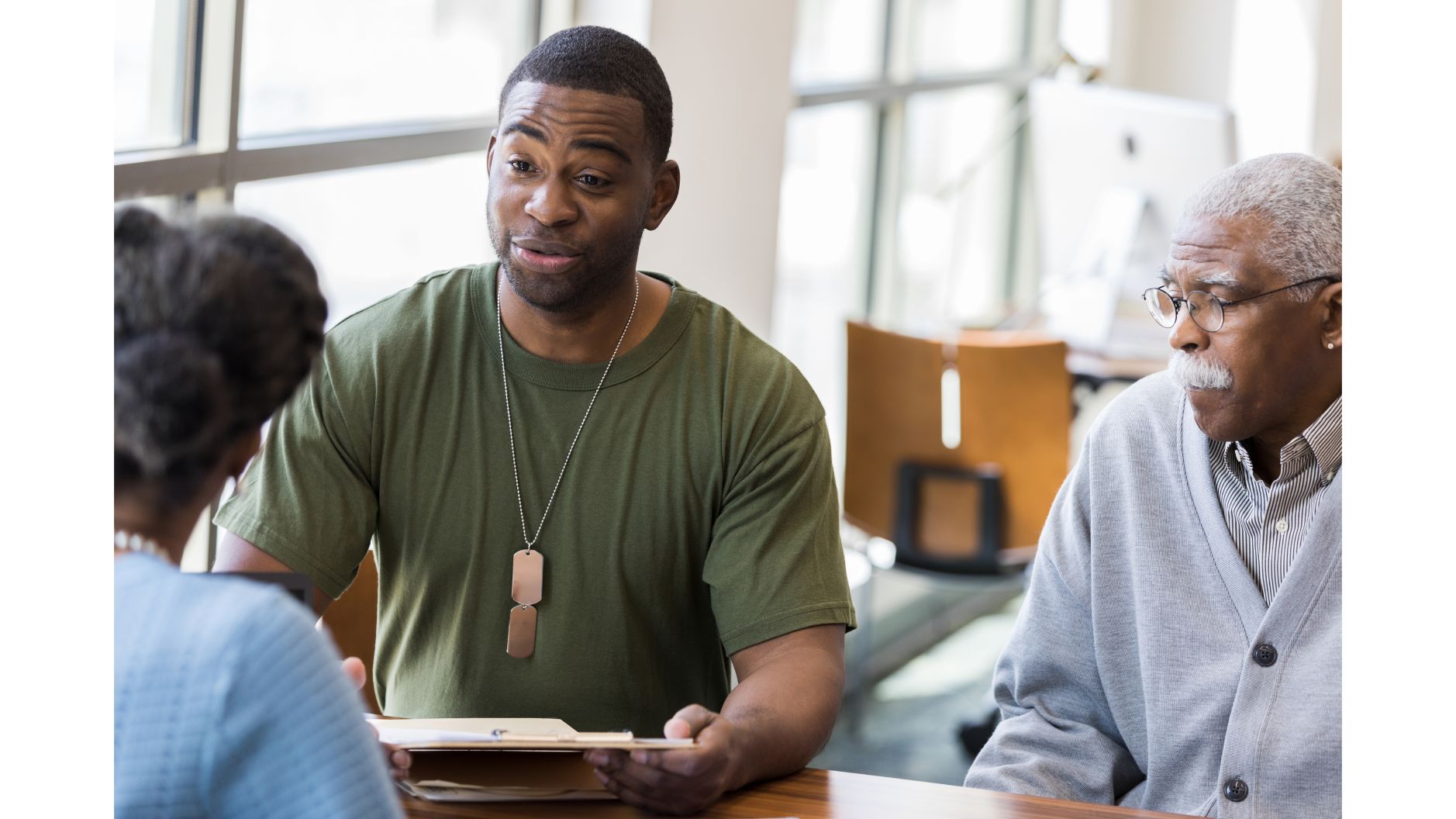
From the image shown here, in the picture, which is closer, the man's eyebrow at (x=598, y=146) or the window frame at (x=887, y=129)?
the man's eyebrow at (x=598, y=146)

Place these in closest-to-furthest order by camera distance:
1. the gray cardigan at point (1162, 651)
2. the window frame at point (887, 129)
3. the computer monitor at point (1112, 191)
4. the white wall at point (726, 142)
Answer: the gray cardigan at point (1162, 651) < the white wall at point (726, 142) < the computer monitor at point (1112, 191) < the window frame at point (887, 129)

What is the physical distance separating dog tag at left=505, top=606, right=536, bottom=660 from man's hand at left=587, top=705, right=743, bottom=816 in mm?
316

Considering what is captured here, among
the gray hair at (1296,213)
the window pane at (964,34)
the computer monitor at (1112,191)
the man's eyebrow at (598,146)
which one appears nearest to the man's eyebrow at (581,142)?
the man's eyebrow at (598,146)

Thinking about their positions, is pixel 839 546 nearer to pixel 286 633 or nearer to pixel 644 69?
pixel 644 69

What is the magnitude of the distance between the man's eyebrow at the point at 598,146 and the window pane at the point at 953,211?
2910 mm

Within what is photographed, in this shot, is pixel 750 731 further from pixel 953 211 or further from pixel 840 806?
pixel 953 211

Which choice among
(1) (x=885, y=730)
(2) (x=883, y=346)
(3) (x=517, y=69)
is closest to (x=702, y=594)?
(3) (x=517, y=69)

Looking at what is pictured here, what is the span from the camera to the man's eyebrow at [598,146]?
1632 millimetres

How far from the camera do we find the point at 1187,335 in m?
1.64

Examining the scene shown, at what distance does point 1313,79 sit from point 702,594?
503 cm

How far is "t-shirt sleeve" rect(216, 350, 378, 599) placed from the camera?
1627 millimetres

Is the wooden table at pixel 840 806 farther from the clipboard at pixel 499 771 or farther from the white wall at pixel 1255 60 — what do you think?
the white wall at pixel 1255 60
